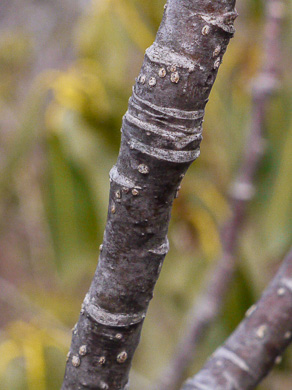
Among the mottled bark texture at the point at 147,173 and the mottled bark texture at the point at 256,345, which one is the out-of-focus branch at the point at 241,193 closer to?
the mottled bark texture at the point at 256,345

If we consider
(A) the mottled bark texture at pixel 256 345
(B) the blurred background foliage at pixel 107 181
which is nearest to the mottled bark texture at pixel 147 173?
(A) the mottled bark texture at pixel 256 345

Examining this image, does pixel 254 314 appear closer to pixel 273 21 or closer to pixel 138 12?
pixel 273 21

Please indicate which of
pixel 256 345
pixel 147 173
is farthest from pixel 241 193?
pixel 147 173

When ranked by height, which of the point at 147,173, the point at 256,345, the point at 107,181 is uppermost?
the point at 147,173

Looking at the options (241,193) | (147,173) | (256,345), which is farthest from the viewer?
(241,193)

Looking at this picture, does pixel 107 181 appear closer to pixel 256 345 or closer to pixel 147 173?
pixel 256 345

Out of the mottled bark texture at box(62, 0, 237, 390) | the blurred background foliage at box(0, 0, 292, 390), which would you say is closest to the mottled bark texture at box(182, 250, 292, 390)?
the mottled bark texture at box(62, 0, 237, 390)
